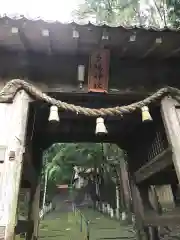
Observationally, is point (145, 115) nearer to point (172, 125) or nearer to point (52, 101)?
point (172, 125)

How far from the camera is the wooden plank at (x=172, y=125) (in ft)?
11.7

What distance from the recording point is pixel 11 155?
315 cm

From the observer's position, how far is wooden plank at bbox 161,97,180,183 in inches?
141

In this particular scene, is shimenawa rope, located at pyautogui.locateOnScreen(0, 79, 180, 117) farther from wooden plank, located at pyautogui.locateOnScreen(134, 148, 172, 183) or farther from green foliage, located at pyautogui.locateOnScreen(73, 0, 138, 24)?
green foliage, located at pyautogui.locateOnScreen(73, 0, 138, 24)

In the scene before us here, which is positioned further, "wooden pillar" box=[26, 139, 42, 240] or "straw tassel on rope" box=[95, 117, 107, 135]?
"wooden pillar" box=[26, 139, 42, 240]

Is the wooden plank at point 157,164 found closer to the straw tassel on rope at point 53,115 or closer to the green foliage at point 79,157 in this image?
the straw tassel on rope at point 53,115

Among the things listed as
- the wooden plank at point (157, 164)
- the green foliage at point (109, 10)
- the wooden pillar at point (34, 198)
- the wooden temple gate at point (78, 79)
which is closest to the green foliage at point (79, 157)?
the green foliage at point (109, 10)

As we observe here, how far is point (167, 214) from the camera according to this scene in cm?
590

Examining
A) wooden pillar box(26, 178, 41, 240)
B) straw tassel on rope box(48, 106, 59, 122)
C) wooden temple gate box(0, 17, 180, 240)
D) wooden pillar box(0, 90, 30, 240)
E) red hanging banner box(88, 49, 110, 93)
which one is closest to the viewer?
wooden pillar box(0, 90, 30, 240)

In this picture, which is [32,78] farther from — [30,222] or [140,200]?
[140,200]

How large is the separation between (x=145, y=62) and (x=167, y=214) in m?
3.92

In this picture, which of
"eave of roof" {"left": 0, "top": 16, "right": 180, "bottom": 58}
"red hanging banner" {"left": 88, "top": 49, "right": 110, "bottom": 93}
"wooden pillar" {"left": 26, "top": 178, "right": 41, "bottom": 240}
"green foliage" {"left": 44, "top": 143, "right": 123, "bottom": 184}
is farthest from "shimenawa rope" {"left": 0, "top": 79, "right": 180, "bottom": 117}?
"green foliage" {"left": 44, "top": 143, "right": 123, "bottom": 184}

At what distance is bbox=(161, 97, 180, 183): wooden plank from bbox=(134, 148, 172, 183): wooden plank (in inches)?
7.4

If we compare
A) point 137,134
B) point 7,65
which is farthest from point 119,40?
point 137,134
